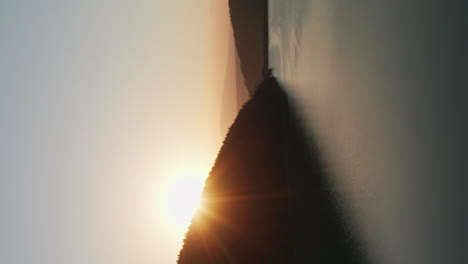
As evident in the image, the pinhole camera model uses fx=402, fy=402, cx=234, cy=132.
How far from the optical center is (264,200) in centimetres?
49

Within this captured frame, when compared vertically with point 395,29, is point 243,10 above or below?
above

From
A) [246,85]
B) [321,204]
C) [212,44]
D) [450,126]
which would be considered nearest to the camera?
[450,126]

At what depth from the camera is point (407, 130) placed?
0.20 m

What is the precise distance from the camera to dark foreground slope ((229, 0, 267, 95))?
1.08 meters

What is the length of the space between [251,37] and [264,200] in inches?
29.9

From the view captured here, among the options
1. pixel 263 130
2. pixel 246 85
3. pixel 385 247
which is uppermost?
pixel 246 85

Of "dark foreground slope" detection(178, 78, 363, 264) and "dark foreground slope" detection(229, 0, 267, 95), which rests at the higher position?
"dark foreground slope" detection(229, 0, 267, 95)

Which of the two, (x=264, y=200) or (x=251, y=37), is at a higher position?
(x=251, y=37)

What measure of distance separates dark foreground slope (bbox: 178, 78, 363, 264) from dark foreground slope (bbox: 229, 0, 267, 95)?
0.47 meters

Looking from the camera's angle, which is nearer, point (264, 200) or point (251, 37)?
point (264, 200)

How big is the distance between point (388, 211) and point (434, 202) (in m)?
0.07

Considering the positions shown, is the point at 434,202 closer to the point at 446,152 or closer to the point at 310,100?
the point at 446,152

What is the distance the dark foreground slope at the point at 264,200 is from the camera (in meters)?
0.43

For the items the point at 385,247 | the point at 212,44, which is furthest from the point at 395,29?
the point at 212,44
